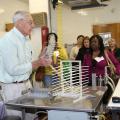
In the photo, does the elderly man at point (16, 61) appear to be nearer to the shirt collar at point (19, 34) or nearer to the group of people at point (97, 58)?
the shirt collar at point (19, 34)

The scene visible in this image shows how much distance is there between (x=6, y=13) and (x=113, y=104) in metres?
4.52

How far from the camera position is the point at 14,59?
2383 mm

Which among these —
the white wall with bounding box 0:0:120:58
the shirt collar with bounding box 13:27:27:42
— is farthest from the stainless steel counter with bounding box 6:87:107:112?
the white wall with bounding box 0:0:120:58

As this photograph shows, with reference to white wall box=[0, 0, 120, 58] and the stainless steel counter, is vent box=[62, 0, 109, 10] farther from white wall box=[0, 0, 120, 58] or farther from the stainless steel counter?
the stainless steel counter

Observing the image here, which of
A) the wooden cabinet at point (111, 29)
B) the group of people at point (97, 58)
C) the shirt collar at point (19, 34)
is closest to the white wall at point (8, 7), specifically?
the wooden cabinet at point (111, 29)

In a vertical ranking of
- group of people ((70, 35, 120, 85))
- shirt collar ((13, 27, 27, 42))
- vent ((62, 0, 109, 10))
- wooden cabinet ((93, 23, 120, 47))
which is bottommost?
group of people ((70, 35, 120, 85))

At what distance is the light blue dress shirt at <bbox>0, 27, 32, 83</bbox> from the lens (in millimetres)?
2381

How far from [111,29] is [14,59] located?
4490mm

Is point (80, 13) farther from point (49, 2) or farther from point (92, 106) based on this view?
point (92, 106)

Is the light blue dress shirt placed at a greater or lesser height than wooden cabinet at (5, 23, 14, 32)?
lesser

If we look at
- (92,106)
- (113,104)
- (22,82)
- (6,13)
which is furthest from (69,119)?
(6,13)

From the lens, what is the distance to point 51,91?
2492 mm

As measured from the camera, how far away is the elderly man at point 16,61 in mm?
2387

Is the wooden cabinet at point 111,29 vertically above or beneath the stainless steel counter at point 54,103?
above
